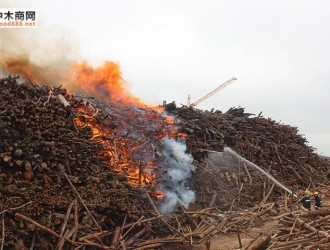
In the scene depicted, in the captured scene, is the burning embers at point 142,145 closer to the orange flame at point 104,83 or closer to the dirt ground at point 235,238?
the orange flame at point 104,83

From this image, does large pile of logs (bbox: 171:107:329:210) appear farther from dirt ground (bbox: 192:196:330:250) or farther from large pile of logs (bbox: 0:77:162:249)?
large pile of logs (bbox: 0:77:162:249)

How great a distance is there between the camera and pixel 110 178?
8367 mm

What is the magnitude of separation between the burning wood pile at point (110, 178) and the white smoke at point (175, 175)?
0.04 meters

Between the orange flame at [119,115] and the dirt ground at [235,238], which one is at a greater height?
the orange flame at [119,115]

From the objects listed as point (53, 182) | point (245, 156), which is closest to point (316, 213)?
point (53, 182)

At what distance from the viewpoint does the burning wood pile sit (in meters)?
6.76

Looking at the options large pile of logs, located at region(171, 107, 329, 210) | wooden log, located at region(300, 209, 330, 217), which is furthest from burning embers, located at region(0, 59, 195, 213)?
wooden log, located at region(300, 209, 330, 217)

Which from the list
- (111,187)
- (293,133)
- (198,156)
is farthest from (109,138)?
(293,133)

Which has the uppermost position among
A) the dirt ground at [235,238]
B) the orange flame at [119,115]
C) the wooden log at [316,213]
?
the orange flame at [119,115]

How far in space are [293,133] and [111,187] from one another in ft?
41.7

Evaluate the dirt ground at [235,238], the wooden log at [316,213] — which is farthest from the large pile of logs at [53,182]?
the wooden log at [316,213]

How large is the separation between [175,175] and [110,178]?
276cm

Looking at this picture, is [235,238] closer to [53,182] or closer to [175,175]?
[175,175]

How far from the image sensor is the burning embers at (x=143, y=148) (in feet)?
30.5
